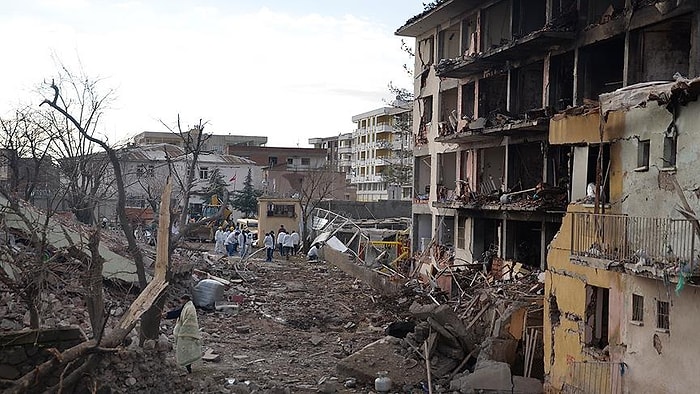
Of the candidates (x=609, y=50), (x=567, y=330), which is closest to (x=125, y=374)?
(x=567, y=330)

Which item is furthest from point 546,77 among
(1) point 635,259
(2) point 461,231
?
(1) point 635,259

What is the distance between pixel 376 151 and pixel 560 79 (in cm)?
6312

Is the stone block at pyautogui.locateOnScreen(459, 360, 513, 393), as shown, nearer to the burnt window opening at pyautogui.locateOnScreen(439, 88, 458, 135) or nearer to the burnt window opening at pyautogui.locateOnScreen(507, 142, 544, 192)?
the burnt window opening at pyautogui.locateOnScreen(507, 142, 544, 192)

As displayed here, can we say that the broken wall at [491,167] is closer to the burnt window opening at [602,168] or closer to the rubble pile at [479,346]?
the rubble pile at [479,346]

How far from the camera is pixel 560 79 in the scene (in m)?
24.5

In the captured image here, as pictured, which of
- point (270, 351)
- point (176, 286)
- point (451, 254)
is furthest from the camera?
point (451, 254)

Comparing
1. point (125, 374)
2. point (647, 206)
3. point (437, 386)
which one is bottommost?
point (437, 386)

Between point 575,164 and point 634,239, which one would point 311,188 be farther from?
point 634,239

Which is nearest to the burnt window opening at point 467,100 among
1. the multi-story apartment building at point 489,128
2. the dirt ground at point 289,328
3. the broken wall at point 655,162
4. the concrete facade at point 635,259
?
the multi-story apartment building at point 489,128

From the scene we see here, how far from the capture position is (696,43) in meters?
17.8

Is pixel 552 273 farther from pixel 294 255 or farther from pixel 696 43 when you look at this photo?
pixel 294 255

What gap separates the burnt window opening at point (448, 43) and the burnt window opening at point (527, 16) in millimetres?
5942

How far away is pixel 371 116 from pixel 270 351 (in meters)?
70.2

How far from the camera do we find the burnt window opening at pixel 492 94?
28.5m
